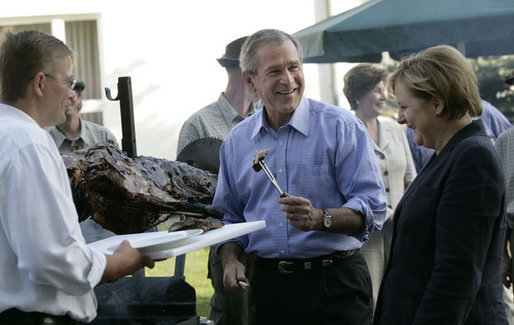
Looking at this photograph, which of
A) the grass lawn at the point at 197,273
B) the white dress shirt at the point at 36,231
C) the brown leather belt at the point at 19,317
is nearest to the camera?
the white dress shirt at the point at 36,231

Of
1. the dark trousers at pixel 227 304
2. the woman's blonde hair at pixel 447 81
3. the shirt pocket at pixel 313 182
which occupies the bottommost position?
the dark trousers at pixel 227 304

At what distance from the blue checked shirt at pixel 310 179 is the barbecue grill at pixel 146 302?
404 millimetres

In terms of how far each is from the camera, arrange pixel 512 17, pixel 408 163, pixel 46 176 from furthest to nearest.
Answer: pixel 512 17 → pixel 408 163 → pixel 46 176

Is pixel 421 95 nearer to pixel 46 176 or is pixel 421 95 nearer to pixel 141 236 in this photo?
pixel 141 236

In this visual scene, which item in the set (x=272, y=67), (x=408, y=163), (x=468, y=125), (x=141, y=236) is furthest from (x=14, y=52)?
(x=408, y=163)

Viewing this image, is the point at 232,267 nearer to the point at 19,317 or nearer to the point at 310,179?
the point at 310,179

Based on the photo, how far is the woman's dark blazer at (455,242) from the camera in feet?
7.67

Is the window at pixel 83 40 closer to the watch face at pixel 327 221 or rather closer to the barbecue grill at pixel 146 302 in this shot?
the barbecue grill at pixel 146 302

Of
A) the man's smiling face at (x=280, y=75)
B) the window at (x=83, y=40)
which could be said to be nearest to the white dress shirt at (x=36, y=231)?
the man's smiling face at (x=280, y=75)

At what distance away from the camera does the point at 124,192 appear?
9.06ft

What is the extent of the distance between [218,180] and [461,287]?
1480 millimetres

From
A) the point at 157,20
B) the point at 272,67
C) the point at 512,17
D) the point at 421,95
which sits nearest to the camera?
the point at 421,95

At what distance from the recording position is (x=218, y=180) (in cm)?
345

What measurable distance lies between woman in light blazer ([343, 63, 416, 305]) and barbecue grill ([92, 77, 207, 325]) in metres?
2.26
